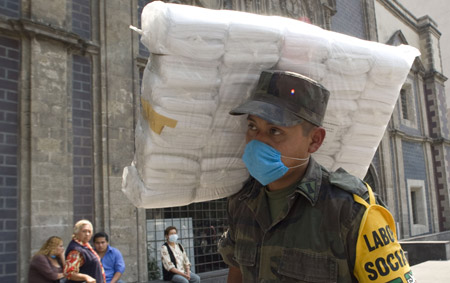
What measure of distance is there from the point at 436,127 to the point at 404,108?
2148mm

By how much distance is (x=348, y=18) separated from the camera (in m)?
14.7

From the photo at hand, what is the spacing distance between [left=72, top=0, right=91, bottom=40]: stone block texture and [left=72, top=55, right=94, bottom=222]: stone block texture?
48 cm

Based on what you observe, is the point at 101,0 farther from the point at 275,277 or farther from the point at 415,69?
the point at 415,69

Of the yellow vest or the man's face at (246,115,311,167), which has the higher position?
the man's face at (246,115,311,167)

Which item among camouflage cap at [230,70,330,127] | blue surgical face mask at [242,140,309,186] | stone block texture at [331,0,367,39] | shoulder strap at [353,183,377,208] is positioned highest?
stone block texture at [331,0,367,39]

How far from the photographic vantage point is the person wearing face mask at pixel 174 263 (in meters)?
5.95

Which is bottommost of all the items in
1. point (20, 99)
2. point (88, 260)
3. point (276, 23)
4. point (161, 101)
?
point (88, 260)

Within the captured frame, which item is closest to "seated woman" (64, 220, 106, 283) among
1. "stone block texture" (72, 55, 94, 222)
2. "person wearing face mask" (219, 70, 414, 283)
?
"stone block texture" (72, 55, 94, 222)

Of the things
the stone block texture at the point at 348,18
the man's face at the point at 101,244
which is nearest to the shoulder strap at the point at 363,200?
the man's face at the point at 101,244

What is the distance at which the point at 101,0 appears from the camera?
715cm

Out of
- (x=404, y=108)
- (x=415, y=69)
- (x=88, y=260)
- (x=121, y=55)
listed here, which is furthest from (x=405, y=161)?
(x=88, y=260)

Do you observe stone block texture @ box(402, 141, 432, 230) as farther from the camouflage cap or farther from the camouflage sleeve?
the camouflage cap

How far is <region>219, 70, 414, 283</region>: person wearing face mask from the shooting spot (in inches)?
49.9

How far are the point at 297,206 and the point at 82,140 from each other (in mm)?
5760
